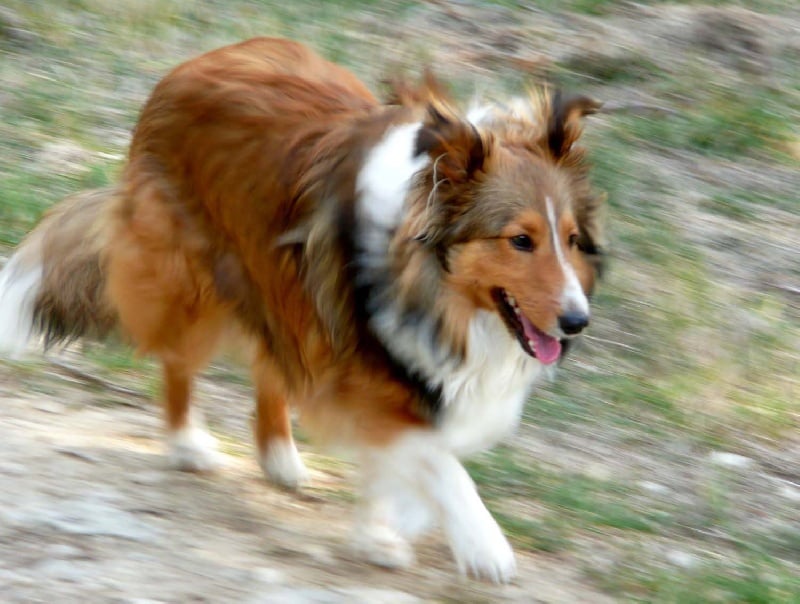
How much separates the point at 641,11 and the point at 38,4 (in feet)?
14.6

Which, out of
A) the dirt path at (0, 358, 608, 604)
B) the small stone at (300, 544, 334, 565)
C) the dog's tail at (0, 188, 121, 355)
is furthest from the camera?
the dog's tail at (0, 188, 121, 355)

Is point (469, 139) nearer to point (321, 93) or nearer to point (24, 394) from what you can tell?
point (321, 93)

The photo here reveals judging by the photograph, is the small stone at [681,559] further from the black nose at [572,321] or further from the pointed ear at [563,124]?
the pointed ear at [563,124]

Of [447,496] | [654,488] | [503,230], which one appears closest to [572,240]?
[503,230]

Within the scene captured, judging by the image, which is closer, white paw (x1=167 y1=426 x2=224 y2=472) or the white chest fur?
the white chest fur

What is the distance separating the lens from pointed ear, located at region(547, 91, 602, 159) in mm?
4449

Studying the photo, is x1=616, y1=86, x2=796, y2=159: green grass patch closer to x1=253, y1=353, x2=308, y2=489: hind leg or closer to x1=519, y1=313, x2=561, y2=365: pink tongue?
x1=253, y1=353, x2=308, y2=489: hind leg

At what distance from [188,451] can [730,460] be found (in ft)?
7.96

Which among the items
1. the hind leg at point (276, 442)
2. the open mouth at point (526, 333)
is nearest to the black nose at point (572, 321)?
the open mouth at point (526, 333)

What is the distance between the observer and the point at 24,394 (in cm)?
561

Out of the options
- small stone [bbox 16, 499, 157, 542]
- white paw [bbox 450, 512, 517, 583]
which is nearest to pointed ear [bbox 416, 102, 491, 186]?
white paw [bbox 450, 512, 517, 583]

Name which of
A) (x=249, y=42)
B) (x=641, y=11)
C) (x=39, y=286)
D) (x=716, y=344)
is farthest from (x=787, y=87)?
(x=39, y=286)

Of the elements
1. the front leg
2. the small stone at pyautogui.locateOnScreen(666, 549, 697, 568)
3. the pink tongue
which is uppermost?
the pink tongue

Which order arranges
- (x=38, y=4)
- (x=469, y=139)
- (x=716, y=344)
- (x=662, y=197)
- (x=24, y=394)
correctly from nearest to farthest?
(x=469, y=139) → (x=24, y=394) → (x=716, y=344) → (x=662, y=197) → (x=38, y=4)
